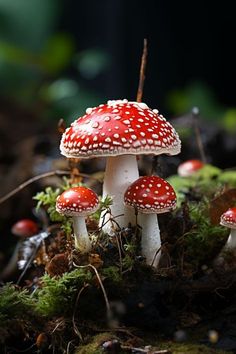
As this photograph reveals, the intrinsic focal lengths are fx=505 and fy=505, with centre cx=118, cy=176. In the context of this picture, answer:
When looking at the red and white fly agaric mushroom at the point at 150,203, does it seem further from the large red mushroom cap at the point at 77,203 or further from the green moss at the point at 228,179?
the green moss at the point at 228,179

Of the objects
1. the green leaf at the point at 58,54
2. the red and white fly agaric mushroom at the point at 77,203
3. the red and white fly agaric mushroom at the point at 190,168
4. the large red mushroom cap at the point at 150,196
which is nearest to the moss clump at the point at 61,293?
the red and white fly agaric mushroom at the point at 77,203

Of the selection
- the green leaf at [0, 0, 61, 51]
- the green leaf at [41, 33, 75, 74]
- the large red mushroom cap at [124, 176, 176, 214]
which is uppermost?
the green leaf at [0, 0, 61, 51]

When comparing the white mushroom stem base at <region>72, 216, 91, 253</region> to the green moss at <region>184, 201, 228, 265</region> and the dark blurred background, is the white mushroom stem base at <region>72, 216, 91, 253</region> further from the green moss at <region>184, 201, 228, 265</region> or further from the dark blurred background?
the dark blurred background

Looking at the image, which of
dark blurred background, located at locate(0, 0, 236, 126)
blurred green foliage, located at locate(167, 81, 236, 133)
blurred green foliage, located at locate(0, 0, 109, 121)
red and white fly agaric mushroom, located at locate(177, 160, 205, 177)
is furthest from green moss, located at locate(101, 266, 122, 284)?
blurred green foliage, located at locate(167, 81, 236, 133)

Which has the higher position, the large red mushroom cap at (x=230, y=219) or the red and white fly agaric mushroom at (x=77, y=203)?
the red and white fly agaric mushroom at (x=77, y=203)

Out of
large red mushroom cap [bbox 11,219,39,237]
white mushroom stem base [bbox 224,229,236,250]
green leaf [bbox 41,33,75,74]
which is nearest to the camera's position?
white mushroom stem base [bbox 224,229,236,250]

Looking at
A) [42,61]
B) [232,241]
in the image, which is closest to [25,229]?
[232,241]

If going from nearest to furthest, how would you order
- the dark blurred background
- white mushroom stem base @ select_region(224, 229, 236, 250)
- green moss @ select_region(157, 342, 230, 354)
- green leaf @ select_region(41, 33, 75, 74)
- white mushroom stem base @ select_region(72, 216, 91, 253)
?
green moss @ select_region(157, 342, 230, 354) → white mushroom stem base @ select_region(72, 216, 91, 253) → white mushroom stem base @ select_region(224, 229, 236, 250) → green leaf @ select_region(41, 33, 75, 74) → the dark blurred background

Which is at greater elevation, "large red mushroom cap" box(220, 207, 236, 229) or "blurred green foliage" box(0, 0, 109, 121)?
"blurred green foliage" box(0, 0, 109, 121)
